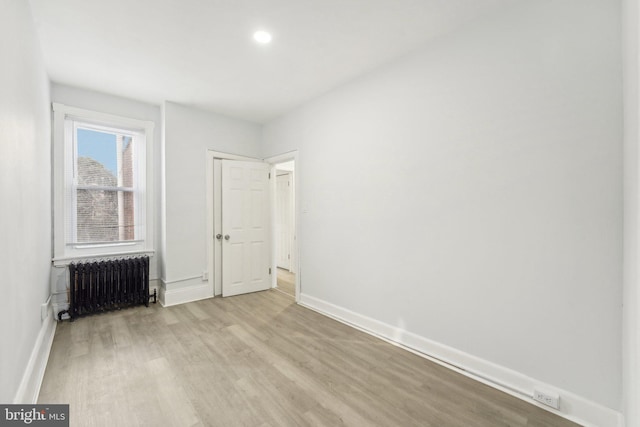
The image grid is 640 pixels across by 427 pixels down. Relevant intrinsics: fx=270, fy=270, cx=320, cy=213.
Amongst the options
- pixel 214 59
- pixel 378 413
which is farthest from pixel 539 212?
pixel 214 59

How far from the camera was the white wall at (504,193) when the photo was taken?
1654mm

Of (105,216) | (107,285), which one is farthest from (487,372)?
(105,216)

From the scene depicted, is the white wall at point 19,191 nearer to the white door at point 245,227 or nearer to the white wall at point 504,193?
the white door at point 245,227

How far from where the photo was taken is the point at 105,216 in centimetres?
362

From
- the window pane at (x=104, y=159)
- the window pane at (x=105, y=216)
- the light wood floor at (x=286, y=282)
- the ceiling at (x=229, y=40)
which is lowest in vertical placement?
the light wood floor at (x=286, y=282)

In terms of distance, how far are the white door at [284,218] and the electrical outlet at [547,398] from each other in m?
4.81

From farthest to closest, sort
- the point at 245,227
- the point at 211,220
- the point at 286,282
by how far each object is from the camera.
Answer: the point at 286,282 < the point at 245,227 < the point at 211,220

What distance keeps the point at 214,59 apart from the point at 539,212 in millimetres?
3129

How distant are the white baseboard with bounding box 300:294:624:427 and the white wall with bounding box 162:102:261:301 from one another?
2318 millimetres

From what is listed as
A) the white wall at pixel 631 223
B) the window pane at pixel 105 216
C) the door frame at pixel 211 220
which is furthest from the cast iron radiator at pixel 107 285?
the white wall at pixel 631 223

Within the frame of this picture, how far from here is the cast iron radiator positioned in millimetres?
3217

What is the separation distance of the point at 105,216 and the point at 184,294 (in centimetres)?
148

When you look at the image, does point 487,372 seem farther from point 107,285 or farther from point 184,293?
point 107,285

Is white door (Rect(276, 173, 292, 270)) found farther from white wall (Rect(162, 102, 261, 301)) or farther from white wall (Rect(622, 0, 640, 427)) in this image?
white wall (Rect(622, 0, 640, 427))
